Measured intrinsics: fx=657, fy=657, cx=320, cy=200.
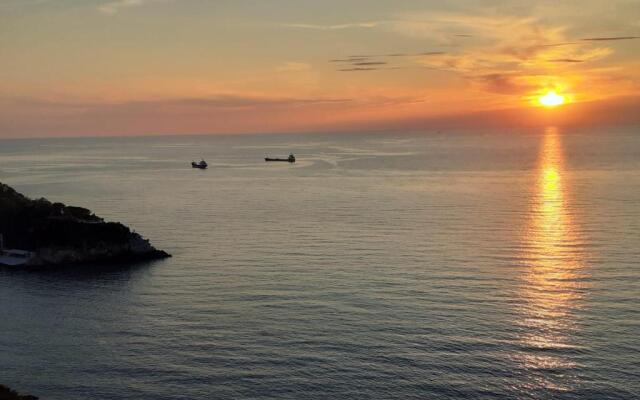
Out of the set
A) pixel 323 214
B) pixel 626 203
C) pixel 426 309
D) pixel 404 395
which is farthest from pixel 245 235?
pixel 626 203

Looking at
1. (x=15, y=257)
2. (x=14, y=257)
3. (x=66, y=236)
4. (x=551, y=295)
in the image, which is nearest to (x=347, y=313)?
(x=551, y=295)

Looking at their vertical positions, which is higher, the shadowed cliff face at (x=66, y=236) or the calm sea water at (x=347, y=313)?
the shadowed cliff face at (x=66, y=236)

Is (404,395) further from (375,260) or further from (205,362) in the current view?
(375,260)

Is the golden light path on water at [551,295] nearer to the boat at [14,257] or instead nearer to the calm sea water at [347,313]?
the calm sea water at [347,313]

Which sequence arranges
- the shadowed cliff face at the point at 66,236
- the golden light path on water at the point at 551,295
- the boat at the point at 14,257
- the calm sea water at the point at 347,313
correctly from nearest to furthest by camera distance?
the calm sea water at the point at 347,313 → the golden light path on water at the point at 551,295 → the boat at the point at 14,257 → the shadowed cliff face at the point at 66,236

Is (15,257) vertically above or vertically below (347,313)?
above

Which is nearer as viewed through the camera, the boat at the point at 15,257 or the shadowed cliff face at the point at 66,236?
the boat at the point at 15,257

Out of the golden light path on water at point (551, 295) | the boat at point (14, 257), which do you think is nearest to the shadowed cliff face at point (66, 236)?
the boat at point (14, 257)

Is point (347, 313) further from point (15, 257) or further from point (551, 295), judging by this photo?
point (15, 257)
